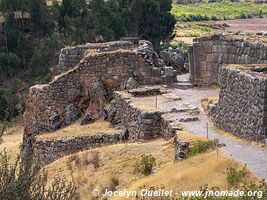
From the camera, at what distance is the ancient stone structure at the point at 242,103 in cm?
1270

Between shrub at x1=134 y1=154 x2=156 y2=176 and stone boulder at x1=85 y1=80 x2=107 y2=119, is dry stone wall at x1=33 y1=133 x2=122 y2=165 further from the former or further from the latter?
shrub at x1=134 y1=154 x2=156 y2=176

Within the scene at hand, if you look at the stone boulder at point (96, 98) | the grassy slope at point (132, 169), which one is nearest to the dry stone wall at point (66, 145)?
the grassy slope at point (132, 169)

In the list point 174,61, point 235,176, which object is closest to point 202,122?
point 235,176

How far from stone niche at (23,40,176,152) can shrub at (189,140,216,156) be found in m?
6.87

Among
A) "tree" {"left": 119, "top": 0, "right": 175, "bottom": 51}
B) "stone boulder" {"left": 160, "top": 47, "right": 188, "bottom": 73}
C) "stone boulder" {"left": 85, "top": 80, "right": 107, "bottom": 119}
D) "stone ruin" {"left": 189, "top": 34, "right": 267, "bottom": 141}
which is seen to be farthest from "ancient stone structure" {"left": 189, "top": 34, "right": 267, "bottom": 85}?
"tree" {"left": 119, "top": 0, "right": 175, "bottom": 51}

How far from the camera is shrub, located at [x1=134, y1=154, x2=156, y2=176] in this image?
13.5 metres

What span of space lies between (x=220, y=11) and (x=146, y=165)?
7855cm

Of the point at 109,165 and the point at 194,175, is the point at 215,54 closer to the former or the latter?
the point at 109,165

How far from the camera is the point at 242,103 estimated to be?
44.6 ft

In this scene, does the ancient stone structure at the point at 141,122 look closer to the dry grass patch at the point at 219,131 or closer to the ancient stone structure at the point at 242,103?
the dry grass patch at the point at 219,131

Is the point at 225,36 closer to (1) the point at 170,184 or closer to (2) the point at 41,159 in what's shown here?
(2) the point at 41,159

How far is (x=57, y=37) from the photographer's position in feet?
139

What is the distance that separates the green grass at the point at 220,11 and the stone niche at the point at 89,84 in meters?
57.5

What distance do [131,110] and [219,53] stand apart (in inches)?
149
